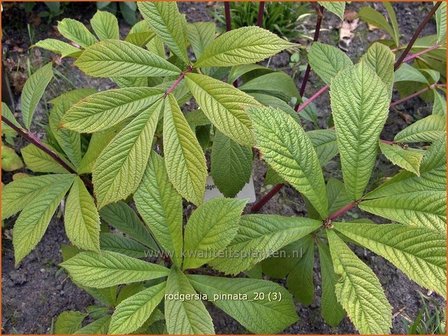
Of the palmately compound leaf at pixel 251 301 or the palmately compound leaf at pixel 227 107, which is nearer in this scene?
the palmately compound leaf at pixel 227 107

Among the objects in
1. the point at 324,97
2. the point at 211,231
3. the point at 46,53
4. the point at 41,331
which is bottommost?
the point at 41,331

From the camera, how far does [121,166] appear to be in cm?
128

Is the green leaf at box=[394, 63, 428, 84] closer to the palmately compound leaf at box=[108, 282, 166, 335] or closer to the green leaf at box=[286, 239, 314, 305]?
the green leaf at box=[286, 239, 314, 305]

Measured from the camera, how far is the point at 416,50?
1999 millimetres

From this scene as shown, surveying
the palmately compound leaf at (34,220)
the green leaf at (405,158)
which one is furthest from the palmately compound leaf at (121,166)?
the green leaf at (405,158)

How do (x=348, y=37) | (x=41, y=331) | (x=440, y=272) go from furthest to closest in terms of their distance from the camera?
(x=348, y=37) → (x=41, y=331) → (x=440, y=272)

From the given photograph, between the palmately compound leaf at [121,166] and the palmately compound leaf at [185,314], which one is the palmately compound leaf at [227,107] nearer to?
the palmately compound leaf at [121,166]

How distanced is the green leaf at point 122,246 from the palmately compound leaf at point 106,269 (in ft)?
0.70

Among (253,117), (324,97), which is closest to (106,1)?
(324,97)

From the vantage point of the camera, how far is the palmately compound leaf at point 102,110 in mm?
1281

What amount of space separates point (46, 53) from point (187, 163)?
5.54 feet

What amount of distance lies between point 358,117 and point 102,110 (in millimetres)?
626

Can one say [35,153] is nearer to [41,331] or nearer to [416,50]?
[41,331]

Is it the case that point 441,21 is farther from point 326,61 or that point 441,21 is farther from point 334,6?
point 334,6
